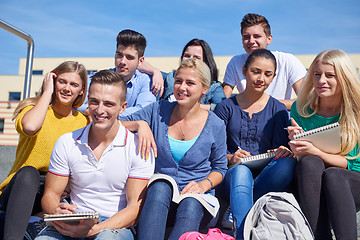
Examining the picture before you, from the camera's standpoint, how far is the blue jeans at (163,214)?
213cm

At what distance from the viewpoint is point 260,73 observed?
3039mm

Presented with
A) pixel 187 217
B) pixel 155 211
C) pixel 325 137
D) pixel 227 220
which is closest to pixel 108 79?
pixel 155 211

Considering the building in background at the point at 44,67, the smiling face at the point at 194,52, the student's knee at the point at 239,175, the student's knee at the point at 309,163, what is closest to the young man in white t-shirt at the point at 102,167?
the student's knee at the point at 239,175

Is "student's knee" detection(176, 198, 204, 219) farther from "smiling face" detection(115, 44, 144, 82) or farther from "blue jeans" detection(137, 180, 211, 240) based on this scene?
"smiling face" detection(115, 44, 144, 82)

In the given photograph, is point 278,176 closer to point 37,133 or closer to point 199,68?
point 199,68

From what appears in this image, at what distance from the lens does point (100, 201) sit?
2307mm

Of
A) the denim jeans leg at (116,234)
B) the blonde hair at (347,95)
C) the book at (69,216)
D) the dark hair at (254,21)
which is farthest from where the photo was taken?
the dark hair at (254,21)

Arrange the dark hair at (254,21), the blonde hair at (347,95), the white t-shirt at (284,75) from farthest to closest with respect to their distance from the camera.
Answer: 1. the dark hair at (254,21)
2. the white t-shirt at (284,75)
3. the blonde hair at (347,95)

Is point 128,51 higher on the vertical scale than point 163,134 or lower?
higher

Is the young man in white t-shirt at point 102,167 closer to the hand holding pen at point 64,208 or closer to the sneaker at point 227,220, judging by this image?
the hand holding pen at point 64,208

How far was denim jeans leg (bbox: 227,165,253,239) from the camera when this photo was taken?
7.36 feet

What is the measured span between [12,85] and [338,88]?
30260 mm

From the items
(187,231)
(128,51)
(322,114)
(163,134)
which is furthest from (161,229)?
(128,51)

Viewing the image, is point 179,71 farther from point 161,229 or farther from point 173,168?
point 161,229
